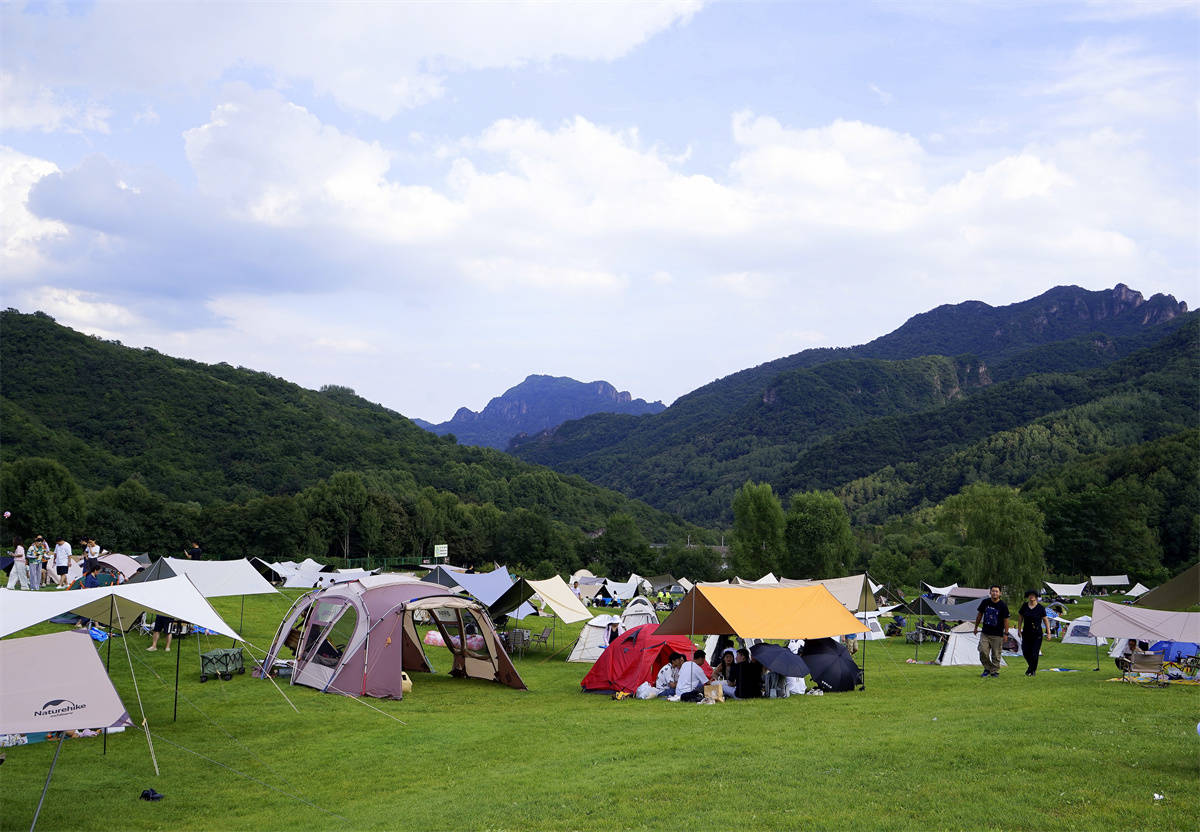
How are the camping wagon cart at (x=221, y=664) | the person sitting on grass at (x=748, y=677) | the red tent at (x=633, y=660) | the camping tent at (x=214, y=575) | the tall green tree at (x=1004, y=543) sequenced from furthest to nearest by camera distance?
the tall green tree at (x=1004, y=543) < the camping tent at (x=214, y=575) < the red tent at (x=633, y=660) < the camping wagon cart at (x=221, y=664) < the person sitting on grass at (x=748, y=677)

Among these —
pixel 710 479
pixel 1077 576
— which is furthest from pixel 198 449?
pixel 710 479

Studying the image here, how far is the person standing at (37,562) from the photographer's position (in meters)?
24.8

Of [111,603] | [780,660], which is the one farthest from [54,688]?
[780,660]

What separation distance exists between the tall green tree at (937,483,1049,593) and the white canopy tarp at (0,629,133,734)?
178 ft

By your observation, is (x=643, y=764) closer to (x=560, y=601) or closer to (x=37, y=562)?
(x=560, y=601)

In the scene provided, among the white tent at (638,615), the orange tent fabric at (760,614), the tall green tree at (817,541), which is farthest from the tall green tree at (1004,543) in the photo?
the orange tent fabric at (760,614)

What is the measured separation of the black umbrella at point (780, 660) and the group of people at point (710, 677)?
7.8 inches

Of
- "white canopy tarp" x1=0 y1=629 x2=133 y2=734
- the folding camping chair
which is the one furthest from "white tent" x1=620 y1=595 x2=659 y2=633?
"white canopy tarp" x1=0 y1=629 x2=133 y2=734

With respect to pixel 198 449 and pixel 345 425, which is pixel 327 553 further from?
pixel 345 425

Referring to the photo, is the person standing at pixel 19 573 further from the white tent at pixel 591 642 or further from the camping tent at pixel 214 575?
the white tent at pixel 591 642

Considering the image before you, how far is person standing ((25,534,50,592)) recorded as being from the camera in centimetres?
2481

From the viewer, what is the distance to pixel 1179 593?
16328 millimetres

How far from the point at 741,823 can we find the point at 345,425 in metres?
106

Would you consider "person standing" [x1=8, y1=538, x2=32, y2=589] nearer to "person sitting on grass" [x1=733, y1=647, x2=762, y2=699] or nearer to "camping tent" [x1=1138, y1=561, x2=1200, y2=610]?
"person sitting on grass" [x1=733, y1=647, x2=762, y2=699]
